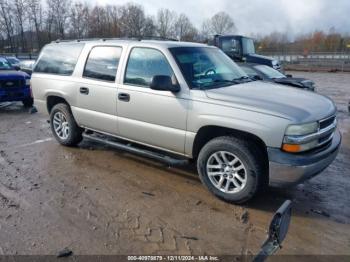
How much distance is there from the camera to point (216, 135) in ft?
13.3

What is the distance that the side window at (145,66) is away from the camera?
171 inches

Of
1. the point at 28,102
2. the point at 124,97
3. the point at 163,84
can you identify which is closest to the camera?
the point at 163,84

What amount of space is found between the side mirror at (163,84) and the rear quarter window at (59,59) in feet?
7.02

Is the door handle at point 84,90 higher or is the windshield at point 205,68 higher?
the windshield at point 205,68

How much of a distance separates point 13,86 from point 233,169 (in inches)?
339

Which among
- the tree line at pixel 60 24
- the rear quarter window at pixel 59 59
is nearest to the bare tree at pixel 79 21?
the tree line at pixel 60 24

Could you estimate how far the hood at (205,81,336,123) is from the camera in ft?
11.4

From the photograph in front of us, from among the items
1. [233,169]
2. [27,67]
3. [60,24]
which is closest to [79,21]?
[60,24]

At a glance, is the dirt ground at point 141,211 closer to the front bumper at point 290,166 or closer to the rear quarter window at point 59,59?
the front bumper at point 290,166

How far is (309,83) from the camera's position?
9.48 meters

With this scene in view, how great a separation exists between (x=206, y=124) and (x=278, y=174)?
3.29ft

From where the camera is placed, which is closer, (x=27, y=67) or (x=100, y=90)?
(x=100, y=90)

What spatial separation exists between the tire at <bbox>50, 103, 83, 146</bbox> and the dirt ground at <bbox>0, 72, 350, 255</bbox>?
0.50 meters

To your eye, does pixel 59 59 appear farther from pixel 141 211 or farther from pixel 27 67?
pixel 27 67
